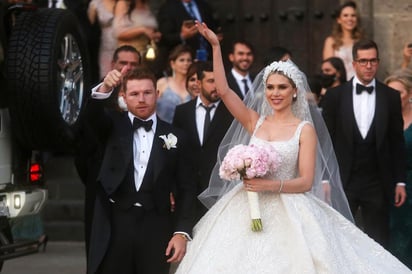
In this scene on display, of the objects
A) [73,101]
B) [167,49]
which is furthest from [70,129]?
[167,49]

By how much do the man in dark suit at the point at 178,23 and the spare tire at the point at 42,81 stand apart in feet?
10.3

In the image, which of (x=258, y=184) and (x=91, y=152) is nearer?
(x=258, y=184)

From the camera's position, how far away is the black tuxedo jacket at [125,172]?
7.36 meters

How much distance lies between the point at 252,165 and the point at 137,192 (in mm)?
709

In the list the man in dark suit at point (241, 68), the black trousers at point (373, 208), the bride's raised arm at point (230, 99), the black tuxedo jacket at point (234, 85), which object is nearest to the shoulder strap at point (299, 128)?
the bride's raised arm at point (230, 99)

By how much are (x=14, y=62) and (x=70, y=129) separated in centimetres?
68

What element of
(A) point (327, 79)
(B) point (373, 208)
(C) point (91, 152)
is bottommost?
(B) point (373, 208)

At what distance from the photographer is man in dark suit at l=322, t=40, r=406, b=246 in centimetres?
975

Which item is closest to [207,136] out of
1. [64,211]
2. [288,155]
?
[288,155]

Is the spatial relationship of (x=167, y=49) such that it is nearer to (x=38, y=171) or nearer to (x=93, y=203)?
(x=38, y=171)

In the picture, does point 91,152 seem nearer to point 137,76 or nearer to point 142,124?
point 142,124

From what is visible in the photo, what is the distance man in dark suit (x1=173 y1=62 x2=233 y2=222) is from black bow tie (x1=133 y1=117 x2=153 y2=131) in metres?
1.89

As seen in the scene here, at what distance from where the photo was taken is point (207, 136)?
375 inches

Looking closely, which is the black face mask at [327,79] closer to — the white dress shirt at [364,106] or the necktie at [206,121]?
the white dress shirt at [364,106]
